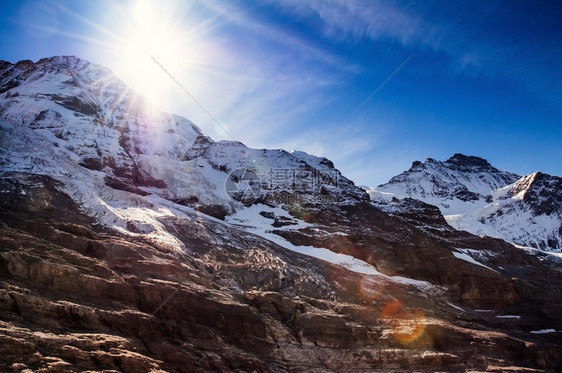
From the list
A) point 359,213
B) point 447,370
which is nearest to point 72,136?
point 359,213

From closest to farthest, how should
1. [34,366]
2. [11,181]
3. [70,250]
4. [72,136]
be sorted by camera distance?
[34,366], [70,250], [11,181], [72,136]

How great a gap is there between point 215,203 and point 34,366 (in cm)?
5890

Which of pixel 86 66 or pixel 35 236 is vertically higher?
pixel 86 66

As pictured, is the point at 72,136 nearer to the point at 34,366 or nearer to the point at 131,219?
the point at 131,219

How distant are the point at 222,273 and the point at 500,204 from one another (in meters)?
134

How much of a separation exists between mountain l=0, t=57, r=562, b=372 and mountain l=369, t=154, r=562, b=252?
43728 millimetres

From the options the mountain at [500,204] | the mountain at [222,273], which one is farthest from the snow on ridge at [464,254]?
the mountain at [500,204]

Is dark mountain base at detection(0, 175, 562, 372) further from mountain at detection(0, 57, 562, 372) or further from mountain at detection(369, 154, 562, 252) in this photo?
mountain at detection(369, 154, 562, 252)

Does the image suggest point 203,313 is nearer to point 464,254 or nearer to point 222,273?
point 222,273

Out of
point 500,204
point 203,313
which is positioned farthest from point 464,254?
point 500,204

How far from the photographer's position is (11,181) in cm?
4647

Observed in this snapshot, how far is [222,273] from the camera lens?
149 ft

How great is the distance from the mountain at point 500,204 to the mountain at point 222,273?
4373 centimetres

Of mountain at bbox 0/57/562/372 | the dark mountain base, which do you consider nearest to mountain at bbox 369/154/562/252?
mountain at bbox 0/57/562/372
